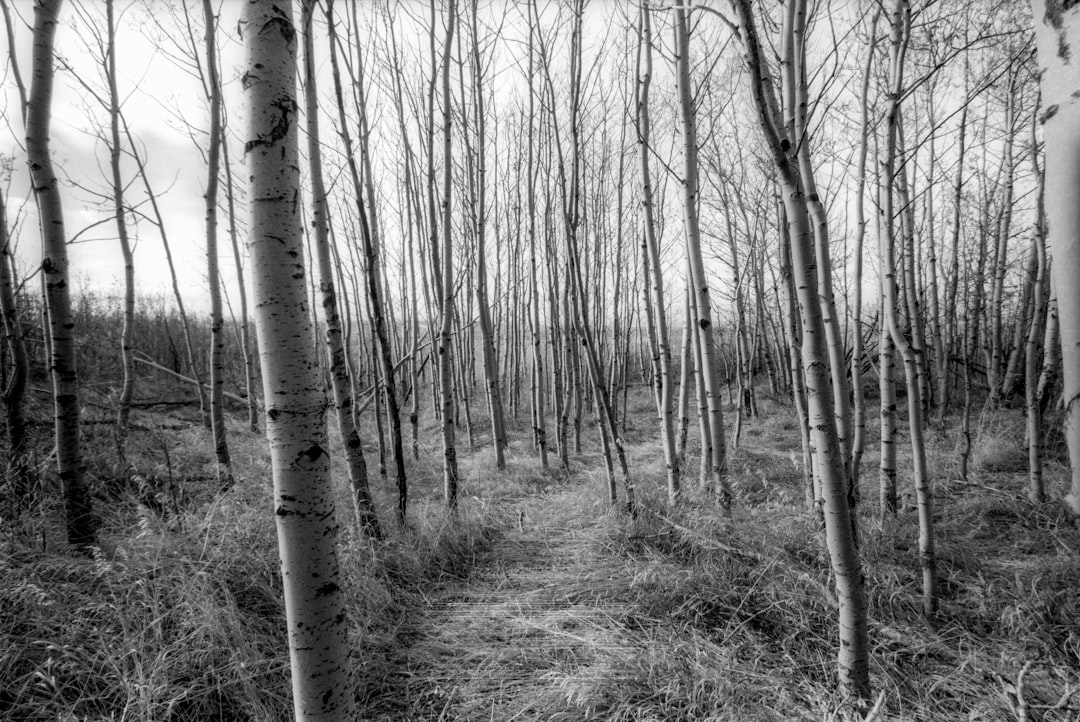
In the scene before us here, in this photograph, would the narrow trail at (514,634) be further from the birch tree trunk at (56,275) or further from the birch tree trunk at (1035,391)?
the birch tree trunk at (1035,391)

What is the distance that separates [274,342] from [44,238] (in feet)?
8.81

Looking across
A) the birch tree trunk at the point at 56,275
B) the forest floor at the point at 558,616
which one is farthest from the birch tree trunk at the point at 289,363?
the birch tree trunk at the point at 56,275

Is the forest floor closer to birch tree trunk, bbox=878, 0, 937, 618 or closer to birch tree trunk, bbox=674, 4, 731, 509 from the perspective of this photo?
birch tree trunk, bbox=878, 0, 937, 618

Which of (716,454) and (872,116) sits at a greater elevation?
(872,116)

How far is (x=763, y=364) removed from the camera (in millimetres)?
16031

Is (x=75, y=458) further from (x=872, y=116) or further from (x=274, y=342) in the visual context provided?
(x=872, y=116)

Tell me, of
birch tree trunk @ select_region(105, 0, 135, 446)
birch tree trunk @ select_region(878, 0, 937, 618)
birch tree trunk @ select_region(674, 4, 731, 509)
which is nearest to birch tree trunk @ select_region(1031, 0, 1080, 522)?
birch tree trunk @ select_region(878, 0, 937, 618)

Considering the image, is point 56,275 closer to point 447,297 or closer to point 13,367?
point 13,367

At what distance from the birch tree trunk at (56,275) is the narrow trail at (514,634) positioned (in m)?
2.11

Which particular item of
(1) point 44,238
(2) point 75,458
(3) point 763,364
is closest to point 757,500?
(2) point 75,458

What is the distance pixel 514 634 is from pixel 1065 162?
101 inches

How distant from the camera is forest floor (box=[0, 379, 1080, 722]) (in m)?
1.81

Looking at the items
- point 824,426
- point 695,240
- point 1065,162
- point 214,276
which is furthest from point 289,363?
point 214,276

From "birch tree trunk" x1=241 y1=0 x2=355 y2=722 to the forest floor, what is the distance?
2.89ft
